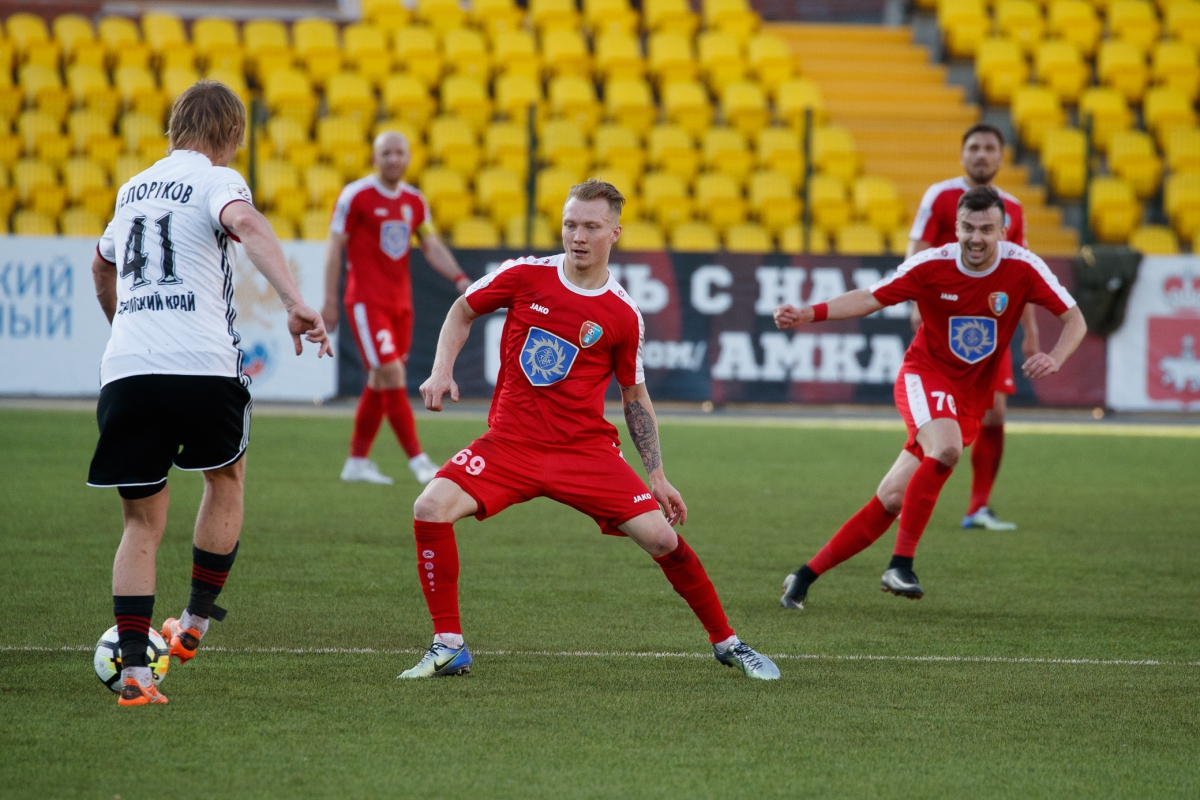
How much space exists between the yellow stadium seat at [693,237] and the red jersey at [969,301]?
10.6m

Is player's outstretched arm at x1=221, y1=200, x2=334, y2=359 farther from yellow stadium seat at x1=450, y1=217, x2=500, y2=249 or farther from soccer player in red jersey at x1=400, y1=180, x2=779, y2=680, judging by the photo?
yellow stadium seat at x1=450, y1=217, x2=500, y2=249

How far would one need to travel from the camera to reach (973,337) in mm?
6441

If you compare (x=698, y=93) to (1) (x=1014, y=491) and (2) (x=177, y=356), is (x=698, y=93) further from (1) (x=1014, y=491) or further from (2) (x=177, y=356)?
(2) (x=177, y=356)

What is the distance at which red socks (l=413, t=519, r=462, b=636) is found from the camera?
15.4ft

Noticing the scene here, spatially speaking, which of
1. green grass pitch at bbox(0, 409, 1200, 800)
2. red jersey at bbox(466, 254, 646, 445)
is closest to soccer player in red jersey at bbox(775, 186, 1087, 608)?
green grass pitch at bbox(0, 409, 1200, 800)

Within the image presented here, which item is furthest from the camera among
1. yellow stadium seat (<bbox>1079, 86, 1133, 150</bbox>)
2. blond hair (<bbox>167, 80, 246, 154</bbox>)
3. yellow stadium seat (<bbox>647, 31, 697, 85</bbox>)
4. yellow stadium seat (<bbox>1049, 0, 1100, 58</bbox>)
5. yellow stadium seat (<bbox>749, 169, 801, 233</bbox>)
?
yellow stadium seat (<bbox>1049, 0, 1100, 58</bbox>)

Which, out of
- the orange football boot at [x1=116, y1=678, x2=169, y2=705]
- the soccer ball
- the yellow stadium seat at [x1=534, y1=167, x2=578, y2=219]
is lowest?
the orange football boot at [x1=116, y1=678, x2=169, y2=705]

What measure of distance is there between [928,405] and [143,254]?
11.9 feet

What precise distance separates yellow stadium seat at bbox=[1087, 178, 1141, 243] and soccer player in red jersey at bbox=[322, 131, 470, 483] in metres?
11.0

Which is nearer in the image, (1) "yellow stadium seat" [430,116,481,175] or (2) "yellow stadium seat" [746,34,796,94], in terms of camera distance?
(1) "yellow stadium seat" [430,116,481,175]

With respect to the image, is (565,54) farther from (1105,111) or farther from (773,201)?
(1105,111)

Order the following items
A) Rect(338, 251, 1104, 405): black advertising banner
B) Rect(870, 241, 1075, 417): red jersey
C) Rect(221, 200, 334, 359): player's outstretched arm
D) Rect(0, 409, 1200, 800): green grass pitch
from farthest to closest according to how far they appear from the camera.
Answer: Rect(338, 251, 1104, 405): black advertising banner → Rect(870, 241, 1075, 417): red jersey → Rect(221, 200, 334, 359): player's outstretched arm → Rect(0, 409, 1200, 800): green grass pitch

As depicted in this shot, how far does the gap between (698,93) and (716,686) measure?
15946mm

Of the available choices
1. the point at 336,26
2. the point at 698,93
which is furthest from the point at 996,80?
the point at 336,26
